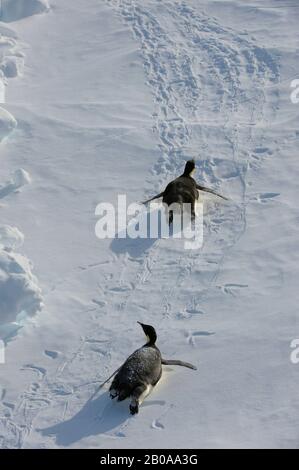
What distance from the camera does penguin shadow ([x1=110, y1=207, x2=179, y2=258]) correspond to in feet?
35.1

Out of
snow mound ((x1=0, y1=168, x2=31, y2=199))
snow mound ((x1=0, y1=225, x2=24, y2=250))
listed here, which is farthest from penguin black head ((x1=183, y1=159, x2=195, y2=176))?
snow mound ((x1=0, y1=225, x2=24, y2=250))

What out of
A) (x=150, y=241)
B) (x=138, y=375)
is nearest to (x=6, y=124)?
(x=150, y=241)

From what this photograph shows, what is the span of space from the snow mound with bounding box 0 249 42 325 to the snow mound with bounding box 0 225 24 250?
0.74 meters

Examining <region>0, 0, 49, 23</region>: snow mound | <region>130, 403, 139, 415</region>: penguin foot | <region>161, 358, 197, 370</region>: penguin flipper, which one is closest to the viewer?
<region>130, 403, 139, 415</region>: penguin foot

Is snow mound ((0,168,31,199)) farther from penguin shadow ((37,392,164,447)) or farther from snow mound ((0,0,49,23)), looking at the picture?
snow mound ((0,0,49,23))

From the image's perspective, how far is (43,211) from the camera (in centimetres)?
1129

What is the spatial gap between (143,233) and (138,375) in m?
2.76

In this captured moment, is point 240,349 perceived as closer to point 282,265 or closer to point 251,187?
point 282,265

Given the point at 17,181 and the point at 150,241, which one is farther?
the point at 17,181

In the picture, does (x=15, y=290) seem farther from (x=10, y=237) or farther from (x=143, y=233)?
(x=143, y=233)

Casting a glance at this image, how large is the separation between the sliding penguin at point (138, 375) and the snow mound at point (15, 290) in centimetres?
119

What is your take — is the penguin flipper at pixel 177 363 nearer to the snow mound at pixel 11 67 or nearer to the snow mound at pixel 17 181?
the snow mound at pixel 17 181

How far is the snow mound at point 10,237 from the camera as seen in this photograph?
414 inches

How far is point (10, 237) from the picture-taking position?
416 inches
